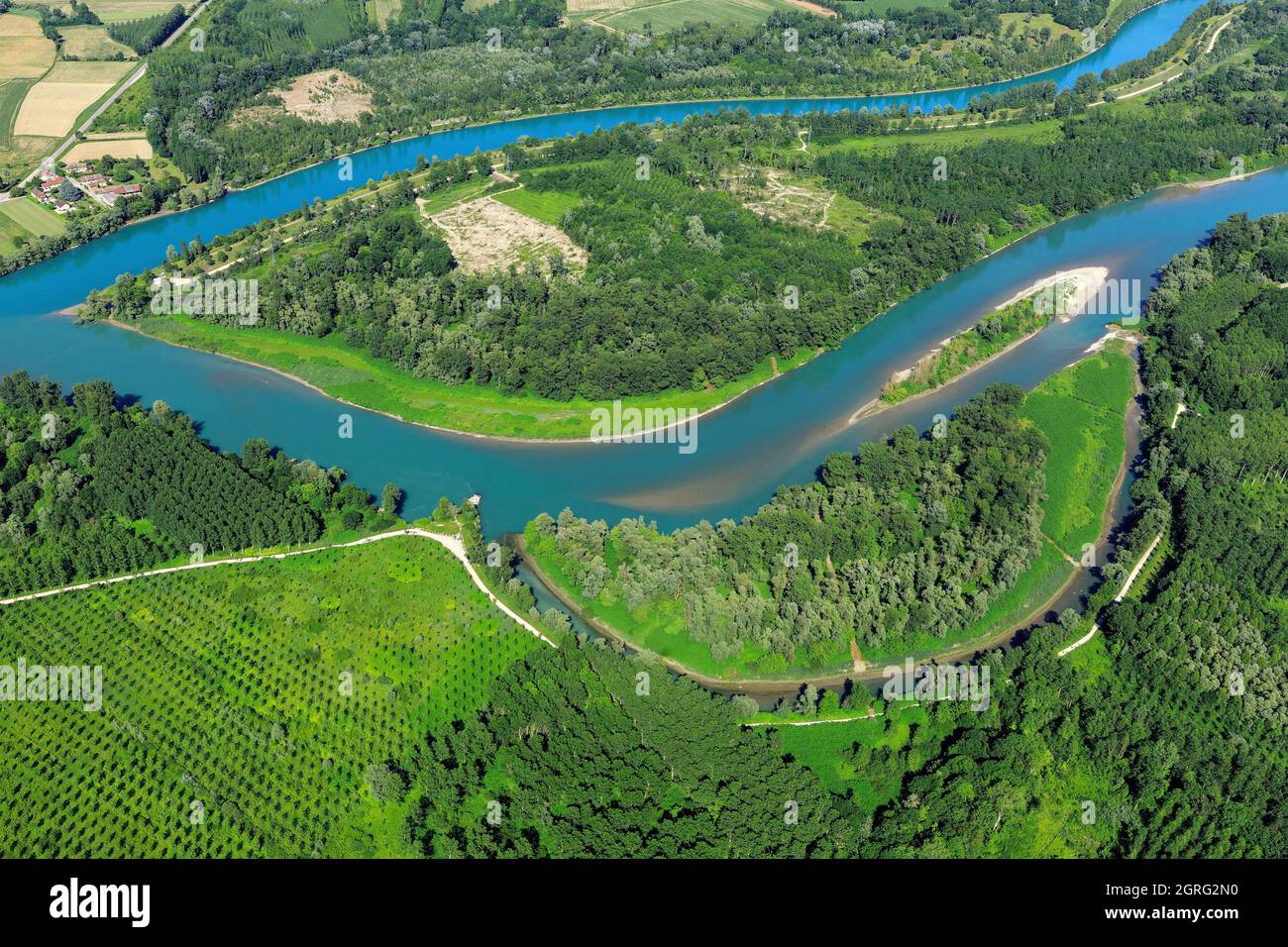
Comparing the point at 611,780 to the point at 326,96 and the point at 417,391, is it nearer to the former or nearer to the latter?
the point at 417,391

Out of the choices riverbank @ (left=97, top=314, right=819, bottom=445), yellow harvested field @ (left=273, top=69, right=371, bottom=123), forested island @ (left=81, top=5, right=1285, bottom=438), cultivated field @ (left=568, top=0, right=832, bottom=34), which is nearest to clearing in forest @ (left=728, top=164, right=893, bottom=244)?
forested island @ (left=81, top=5, right=1285, bottom=438)

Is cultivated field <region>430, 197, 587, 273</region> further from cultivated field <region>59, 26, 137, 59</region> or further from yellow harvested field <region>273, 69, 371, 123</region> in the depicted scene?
cultivated field <region>59, 26, 137, 59</region>

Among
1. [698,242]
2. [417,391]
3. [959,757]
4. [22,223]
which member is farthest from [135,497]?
[22,223]

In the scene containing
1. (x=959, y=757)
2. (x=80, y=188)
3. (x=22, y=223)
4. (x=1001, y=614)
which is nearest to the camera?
(x=959, y=757)

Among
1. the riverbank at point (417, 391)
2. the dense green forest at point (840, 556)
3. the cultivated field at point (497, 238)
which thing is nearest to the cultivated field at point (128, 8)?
the cultivated field at point (497, 238)

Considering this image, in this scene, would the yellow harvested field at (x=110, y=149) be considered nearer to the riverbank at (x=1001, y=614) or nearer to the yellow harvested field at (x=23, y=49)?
the yellow harvested field at (x=23, y=49)

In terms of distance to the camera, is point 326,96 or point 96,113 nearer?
point 96,113

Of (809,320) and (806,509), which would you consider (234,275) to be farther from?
(806,509)

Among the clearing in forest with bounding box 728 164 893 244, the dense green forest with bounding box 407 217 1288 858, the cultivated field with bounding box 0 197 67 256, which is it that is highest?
the clearing in forest with bounding box 728 164 893 244
